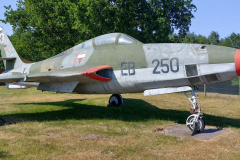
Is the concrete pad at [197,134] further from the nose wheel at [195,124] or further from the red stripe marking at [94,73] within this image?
the red stripe marking at [94,73]

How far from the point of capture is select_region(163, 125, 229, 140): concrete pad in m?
6.50

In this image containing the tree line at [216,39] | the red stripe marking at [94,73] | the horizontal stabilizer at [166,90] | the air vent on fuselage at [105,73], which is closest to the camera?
the horizontal stabilizer at [166,90]

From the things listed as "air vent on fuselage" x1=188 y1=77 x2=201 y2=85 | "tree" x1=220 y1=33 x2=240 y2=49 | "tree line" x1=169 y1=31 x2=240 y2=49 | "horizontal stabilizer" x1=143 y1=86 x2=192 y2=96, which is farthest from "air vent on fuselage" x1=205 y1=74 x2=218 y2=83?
"tree" x1=220 y1=33 x2=240 y2=49

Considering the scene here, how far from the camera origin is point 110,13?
842 inches

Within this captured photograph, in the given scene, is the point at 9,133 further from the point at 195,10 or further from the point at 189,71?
the point at 195,10

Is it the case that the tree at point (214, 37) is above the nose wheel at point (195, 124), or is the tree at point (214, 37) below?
above

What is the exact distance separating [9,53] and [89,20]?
920 cm

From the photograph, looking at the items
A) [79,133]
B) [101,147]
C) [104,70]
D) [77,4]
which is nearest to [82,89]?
[104,70]

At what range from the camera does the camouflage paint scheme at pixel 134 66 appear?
6727 mm

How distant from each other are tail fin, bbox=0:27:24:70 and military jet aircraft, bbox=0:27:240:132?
4422 mm

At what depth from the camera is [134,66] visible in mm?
7930

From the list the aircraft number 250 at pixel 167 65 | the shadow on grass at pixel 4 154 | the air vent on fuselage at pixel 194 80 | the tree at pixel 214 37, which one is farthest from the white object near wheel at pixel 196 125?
the tree at pixel 214 37

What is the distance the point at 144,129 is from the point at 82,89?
361cm

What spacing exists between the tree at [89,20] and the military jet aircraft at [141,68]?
11368mm
